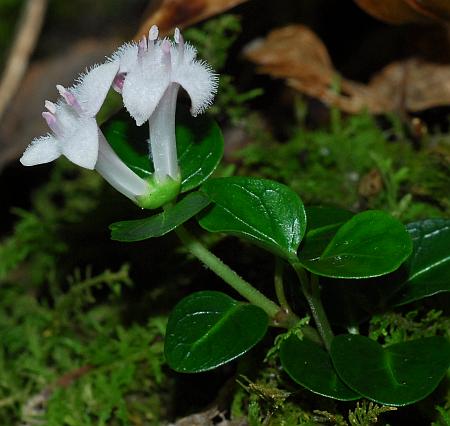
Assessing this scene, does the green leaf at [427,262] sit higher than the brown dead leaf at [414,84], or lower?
higher

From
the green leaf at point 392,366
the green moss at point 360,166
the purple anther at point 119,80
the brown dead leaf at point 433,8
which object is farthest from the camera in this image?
the brown dead leaf at point 433,8

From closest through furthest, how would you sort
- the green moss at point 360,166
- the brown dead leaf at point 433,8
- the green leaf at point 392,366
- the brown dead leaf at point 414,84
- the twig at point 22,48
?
the green leaf at point 392,366 < the green moss at point 360,166 < the brown dead leaf at point 433,8 < the brown dead leaf at point 414,84 < the twig at point 22,48

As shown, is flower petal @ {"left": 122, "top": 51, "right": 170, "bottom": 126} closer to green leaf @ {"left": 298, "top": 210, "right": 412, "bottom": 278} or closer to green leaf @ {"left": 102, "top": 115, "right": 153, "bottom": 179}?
green leaf @ {"left": 102, "top": 115, "right": 153, "bottom": 179}

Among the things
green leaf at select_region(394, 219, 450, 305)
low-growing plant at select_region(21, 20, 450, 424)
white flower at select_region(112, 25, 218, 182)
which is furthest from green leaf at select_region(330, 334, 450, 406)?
white flower at select_region(112, 25, 218, 182)

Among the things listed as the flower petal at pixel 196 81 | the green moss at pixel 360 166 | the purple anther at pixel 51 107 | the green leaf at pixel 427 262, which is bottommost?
the green moss at pixel 360 166

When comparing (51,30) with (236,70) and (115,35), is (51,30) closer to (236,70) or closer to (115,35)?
(115,35)

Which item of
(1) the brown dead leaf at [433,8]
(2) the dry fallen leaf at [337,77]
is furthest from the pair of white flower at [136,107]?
(2) the dry fallen leaf at [337,77]

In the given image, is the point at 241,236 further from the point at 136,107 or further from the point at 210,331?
the point at 136,107

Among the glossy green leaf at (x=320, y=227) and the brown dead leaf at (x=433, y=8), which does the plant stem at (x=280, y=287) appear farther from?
the brown dead leaf at (x=433, y=8)
